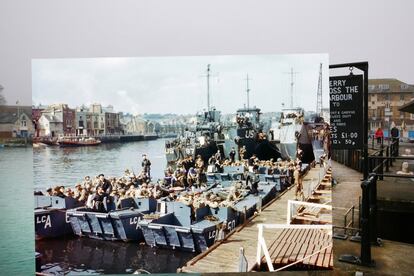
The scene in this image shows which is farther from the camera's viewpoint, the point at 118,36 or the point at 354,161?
the point at 354,161

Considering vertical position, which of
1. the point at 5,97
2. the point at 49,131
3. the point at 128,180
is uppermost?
the point at 5,97

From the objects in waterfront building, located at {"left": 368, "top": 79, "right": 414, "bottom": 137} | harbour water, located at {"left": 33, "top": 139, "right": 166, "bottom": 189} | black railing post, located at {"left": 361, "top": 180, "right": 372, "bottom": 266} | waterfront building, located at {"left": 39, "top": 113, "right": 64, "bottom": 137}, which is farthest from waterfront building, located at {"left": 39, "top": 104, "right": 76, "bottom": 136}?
waterfront building, located at {"left": 368, "top": 79, "right": 414, "bottom": 137}

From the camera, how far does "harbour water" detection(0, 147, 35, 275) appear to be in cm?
301

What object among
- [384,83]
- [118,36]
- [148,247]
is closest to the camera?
[148,247]

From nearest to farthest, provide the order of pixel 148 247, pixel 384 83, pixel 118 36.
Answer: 1. pixel 148 247
2. pixel 118 36
3. pixel 384 83

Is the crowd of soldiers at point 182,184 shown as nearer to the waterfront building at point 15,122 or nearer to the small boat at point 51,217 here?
the small boat at point 51,217

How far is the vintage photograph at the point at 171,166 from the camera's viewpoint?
9.27ft

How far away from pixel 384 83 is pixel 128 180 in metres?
2.40

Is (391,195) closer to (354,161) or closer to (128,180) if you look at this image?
(354,161)

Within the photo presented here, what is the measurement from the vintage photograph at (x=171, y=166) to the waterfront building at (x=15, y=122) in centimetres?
19

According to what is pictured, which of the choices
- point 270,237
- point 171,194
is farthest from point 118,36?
point 270,237

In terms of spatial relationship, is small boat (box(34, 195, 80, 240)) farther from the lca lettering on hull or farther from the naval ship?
the naval ship

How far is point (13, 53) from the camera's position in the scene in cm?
321

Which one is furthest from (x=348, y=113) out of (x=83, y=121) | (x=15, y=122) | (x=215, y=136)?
(x=15, y=122)
